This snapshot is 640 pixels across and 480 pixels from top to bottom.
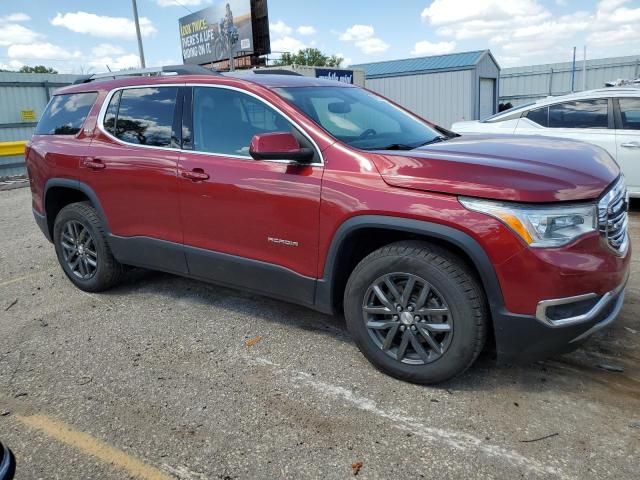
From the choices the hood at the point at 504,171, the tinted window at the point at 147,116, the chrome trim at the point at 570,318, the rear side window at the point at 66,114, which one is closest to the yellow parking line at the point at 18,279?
the rear side window at the point at 66,114

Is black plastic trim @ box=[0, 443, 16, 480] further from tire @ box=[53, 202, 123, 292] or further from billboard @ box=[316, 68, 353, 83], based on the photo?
billboard @ box=[316, 68, 353, 83]

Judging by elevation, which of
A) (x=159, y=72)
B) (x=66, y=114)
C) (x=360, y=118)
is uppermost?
(x=159, y=72)

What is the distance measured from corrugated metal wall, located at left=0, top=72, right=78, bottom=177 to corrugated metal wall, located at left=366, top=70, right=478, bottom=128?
38.1ft

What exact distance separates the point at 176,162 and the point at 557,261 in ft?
8.48

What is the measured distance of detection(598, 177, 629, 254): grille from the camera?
2.80 meters

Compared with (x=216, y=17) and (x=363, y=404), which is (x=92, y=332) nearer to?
(x=363, y=404)

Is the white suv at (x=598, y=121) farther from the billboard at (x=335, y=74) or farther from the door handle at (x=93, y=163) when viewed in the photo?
the billboard at (x=335, y=74)

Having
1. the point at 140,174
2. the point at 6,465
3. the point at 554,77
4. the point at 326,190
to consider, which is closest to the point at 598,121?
the point at 326,190

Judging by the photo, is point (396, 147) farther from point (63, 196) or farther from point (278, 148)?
point (63, 196)

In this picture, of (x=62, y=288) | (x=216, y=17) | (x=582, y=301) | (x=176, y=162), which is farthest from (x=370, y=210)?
(x=216, y=17)

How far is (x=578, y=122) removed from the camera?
7129 mm

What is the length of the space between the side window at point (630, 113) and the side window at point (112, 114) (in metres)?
5.92

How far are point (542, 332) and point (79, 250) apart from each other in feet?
12.8

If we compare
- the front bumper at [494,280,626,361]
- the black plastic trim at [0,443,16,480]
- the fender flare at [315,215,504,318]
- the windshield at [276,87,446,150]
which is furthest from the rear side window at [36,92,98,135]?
the front bumper at [494,280,626,361]
